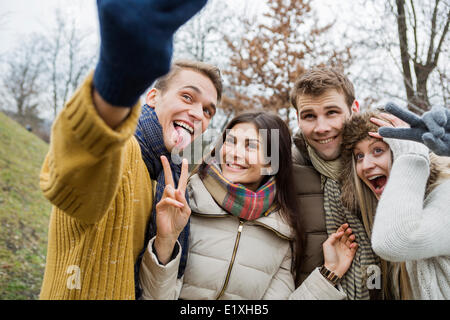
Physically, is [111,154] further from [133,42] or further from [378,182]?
[378,182]

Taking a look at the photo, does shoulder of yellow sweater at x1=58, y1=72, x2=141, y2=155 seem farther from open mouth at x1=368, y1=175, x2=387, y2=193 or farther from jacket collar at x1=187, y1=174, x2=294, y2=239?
open mouth at x1=368, y1=175, x2=387, y2=193

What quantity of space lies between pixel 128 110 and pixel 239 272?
1.43 metres

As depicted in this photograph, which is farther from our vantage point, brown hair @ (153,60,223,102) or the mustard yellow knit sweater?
brown hair @ (153,60,223,102)

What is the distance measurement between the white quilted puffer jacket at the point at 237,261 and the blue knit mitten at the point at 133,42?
1.20 meters

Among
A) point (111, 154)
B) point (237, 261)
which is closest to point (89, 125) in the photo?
point (111, 154)

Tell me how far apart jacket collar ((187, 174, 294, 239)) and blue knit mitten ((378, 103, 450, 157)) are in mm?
889

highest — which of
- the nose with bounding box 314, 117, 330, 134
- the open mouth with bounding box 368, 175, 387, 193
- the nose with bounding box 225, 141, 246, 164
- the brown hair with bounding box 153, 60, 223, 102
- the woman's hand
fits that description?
the brown hair with bounding box 153, 60, 223, 102

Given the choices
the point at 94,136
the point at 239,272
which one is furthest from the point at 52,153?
the point at 239,272

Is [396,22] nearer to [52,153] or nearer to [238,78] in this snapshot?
[238,78]

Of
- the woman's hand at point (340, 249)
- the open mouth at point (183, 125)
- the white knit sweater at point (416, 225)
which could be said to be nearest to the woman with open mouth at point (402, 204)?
the white knit sweater at point (416, 225)

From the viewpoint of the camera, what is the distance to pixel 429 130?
5.51 ft

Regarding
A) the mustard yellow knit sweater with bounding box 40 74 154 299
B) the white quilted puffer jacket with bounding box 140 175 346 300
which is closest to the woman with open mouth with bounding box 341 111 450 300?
the white quilted puffer jacket with bounding box 140 175 346 300

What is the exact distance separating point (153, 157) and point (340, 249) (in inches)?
56.1

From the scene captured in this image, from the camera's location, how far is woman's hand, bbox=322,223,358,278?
2146mm
